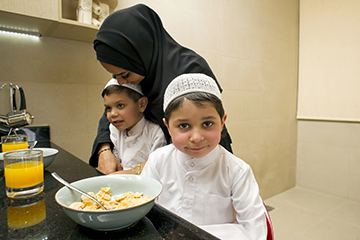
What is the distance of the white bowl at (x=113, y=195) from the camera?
441 millimetres

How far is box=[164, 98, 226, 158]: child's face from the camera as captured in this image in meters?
0.77

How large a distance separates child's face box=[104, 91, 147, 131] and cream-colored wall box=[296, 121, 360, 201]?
2.85 m

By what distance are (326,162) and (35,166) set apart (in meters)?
3.39

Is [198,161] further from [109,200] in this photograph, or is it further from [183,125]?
[109,200]

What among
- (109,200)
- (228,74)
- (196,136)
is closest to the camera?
(109,200)

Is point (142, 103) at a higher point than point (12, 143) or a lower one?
higher

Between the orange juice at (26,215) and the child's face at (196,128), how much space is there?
423 mm

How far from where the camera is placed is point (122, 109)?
1184mm

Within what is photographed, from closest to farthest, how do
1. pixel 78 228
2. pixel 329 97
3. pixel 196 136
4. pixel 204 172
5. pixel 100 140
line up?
pixel 78 228
pixel 196 136
pixel 204 172
pixel 100 140
pixel 329 97

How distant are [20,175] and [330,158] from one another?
3.42m

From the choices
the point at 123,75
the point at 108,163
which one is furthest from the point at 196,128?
the point at 108,163

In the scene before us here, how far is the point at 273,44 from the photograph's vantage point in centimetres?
308

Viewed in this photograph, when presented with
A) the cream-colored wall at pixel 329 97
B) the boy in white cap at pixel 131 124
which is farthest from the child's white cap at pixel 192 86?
the cream-colored wall at pixel 329 97

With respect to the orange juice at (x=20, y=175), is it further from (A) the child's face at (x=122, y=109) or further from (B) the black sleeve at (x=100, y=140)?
(B) the black sleeve at (x=100, y=140)
